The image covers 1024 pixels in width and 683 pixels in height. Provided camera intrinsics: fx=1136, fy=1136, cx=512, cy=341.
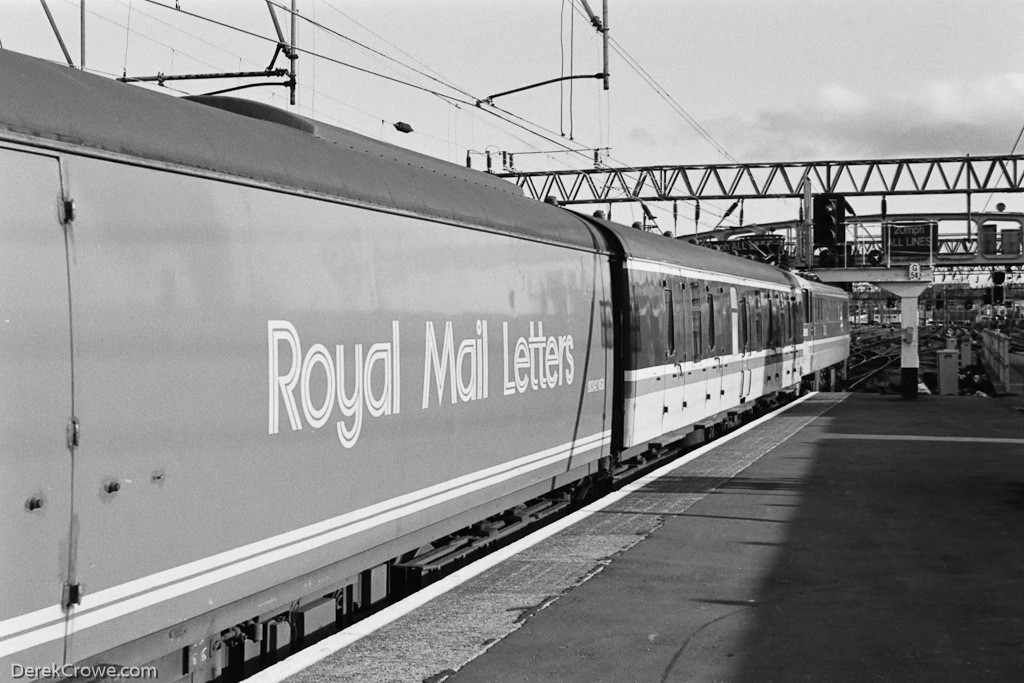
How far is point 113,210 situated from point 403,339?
2.66 m

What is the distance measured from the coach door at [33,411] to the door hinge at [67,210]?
0.02 metres

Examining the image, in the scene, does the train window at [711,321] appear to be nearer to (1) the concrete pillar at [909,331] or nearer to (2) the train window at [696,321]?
(2) the train window at [696,321]

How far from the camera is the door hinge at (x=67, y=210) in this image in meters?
4.46

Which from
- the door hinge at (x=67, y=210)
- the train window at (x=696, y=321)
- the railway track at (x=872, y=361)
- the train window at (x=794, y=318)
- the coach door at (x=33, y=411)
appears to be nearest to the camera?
the coach door at (x=33, y=411)

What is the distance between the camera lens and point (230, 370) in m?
5.39

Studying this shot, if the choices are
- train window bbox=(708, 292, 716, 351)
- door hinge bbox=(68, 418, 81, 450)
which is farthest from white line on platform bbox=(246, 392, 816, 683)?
train window bbox=(708, 292, 716, 351)

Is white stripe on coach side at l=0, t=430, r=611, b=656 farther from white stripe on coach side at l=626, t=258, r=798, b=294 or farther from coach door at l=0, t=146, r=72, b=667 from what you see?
white stripe on coach side at l=626, t=258, r=798, b=294

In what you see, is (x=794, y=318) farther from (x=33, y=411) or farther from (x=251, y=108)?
(x=33, y=411)

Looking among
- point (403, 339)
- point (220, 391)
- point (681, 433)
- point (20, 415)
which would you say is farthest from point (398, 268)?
point (681, 433)

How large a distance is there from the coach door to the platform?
68.0 inches

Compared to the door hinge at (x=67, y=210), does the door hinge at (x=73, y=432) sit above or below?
below

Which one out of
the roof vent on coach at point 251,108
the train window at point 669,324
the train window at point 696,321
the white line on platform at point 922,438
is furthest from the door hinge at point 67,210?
the white line on platform at point 922,438

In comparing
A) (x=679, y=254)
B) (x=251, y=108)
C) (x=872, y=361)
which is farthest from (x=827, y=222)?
(x=872, y=361)

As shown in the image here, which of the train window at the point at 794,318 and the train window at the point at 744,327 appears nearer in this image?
the train window at the point at 744,327
